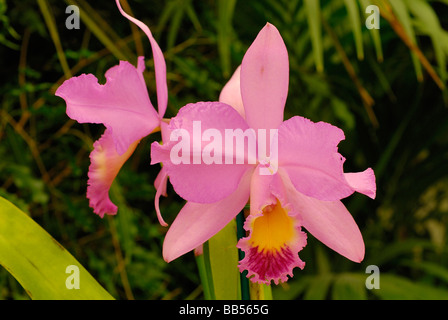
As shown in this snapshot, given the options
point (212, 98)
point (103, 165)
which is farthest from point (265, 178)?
point (212, 98)

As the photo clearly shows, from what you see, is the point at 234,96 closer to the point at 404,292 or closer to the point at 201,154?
the point at 201,154

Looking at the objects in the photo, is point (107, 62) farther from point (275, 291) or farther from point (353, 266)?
point (353, 266)

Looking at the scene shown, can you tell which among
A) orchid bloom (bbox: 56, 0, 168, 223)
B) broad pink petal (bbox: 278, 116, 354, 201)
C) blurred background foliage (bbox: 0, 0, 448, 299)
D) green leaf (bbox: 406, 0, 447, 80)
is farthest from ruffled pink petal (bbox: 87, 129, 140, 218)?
green leaf (bbox: 406, 0, 447, 80)

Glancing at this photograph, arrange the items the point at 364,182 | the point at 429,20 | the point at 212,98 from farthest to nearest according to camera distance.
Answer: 1. the point at 212,98
2. the point at 429,20
3. the point at 364,182

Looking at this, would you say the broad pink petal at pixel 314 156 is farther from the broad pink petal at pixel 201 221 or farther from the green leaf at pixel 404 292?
the green leaf at pixel 404 292

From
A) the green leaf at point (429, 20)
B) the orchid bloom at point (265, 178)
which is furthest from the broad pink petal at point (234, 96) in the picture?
the green leaf at point (429, 20)
